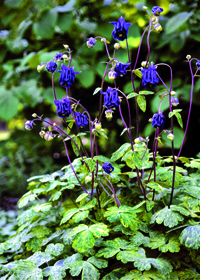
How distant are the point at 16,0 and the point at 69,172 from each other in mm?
1292

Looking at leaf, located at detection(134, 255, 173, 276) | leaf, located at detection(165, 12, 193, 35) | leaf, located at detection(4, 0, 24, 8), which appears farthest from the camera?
leaf, located at detection(4, 0, 24, 8)

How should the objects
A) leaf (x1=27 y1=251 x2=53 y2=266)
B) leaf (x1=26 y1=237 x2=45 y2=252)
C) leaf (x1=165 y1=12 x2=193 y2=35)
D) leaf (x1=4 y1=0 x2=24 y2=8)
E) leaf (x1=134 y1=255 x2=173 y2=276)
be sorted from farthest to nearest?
leaf (x1=4 y1=0 x2=24 y2=8), leaf (x1=165 y1=12 x2=193 y2=35), leaf (x1=26 y1=237 x2=45 y2=252), leaf (x1=27 y1=251 x2=53 y2=266), leaf (x1=134 y1=255 x2=173 y2=276)

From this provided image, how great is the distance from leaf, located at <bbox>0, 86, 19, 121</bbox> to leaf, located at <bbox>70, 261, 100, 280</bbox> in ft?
3.77

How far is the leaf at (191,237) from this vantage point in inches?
34.4

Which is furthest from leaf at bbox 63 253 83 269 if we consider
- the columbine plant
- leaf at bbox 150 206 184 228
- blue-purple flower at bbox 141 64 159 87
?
blue-purple flower at bbox 141 64 159 87

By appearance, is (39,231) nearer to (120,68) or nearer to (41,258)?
(41,258)

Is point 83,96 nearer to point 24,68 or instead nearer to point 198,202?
point 24,68

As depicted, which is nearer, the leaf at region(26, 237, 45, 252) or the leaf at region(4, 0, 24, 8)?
the leaf at region(26, 237, 45, 252)

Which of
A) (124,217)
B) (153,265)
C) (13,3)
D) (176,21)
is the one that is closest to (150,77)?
(124,217)

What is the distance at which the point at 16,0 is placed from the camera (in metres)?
1.67

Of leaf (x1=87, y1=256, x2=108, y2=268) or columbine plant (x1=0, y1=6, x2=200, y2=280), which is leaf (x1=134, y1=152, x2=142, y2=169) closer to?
columbine plant (x1=0, y1=6, x2=200, y2=280)

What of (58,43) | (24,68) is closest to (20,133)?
(24,68)

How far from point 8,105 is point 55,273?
1188 mm

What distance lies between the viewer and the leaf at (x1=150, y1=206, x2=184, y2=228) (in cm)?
93
